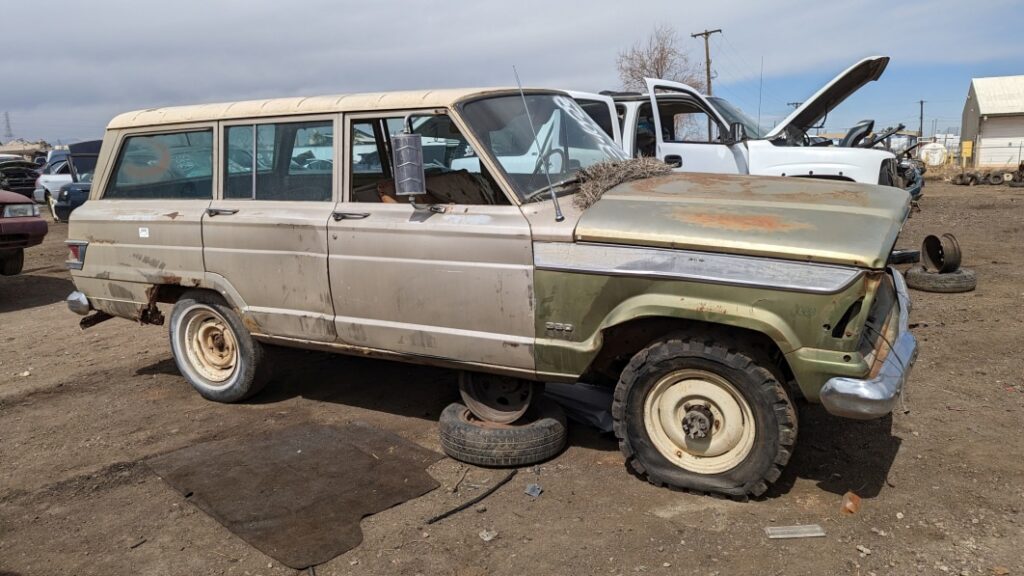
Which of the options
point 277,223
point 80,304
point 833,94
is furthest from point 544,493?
point 833,94

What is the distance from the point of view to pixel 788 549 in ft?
10.2

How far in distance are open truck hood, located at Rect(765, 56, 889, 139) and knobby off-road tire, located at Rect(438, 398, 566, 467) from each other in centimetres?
→ 619

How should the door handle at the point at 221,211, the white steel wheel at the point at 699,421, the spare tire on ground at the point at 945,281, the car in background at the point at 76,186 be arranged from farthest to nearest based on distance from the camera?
the car in background at the point at 76,186 → the spare tire on ground at the point at 945,281 → the door handle at the point at 221,211 → the white steel wheel at the point at 699,421

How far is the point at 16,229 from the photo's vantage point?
9188 millimetres

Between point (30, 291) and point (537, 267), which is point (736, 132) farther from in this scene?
point (30, 291)

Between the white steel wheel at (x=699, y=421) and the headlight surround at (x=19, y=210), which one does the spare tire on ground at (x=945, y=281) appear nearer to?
the white steel wheel at (x=699, y=421)

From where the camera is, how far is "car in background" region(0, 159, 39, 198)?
844 inches

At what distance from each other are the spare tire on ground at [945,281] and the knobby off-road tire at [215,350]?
21.2ft

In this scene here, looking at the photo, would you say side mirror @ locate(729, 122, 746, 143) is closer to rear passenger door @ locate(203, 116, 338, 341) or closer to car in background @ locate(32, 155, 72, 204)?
rear passenger door @ locate(203, 116, 338, 341)

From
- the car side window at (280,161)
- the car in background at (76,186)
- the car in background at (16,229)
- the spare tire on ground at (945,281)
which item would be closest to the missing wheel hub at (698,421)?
the car side window at (280,161)

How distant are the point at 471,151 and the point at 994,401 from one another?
145 inches

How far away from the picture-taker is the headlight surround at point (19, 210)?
921cm

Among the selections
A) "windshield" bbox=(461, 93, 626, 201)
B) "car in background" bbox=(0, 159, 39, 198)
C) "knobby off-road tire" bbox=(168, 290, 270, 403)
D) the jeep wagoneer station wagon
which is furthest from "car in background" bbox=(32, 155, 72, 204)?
"windshield" bbox=(461, 93, 626, 201)

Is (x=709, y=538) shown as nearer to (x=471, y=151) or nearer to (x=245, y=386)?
(x=471, y=151)
